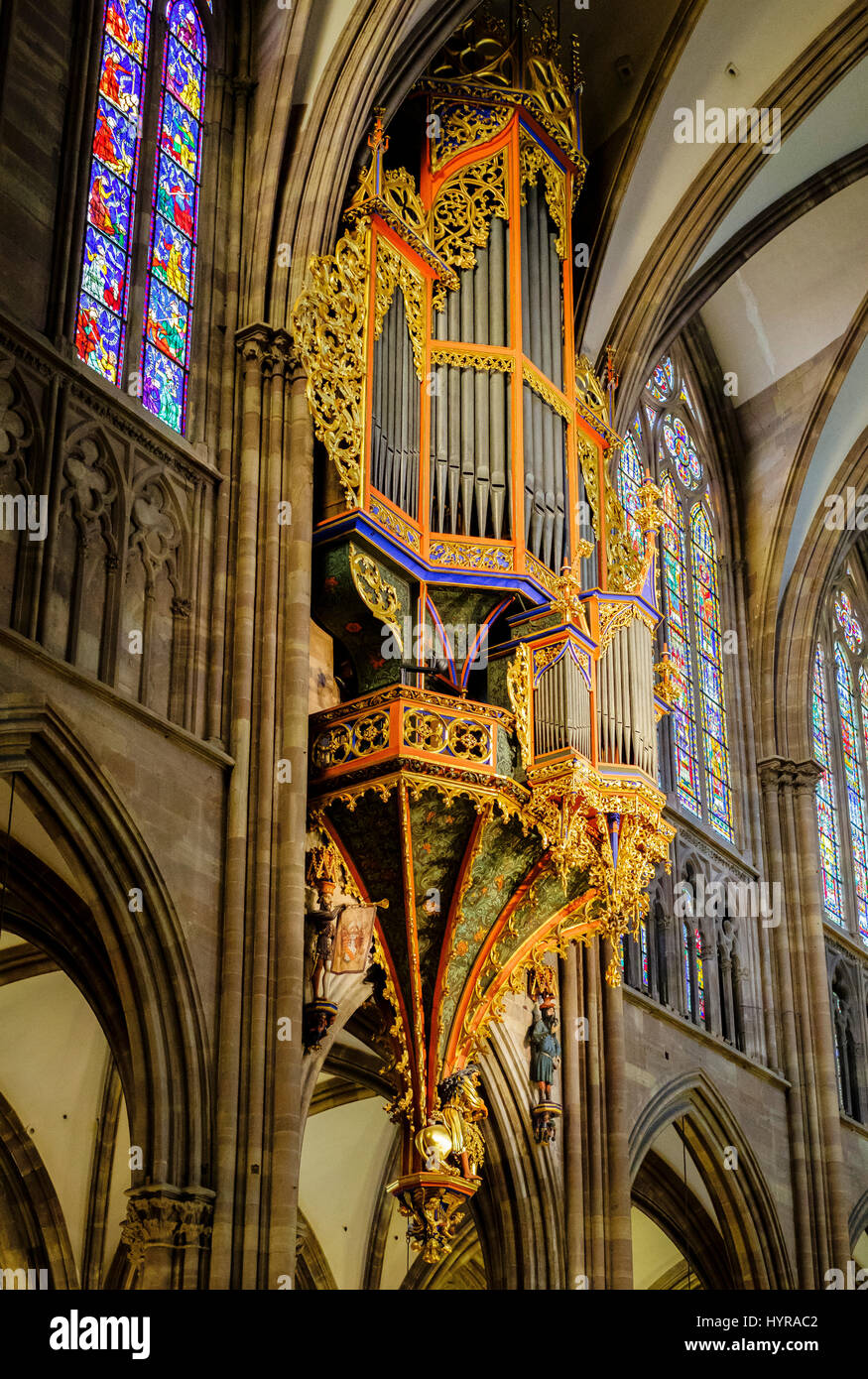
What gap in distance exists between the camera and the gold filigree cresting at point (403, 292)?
14469 millimetres

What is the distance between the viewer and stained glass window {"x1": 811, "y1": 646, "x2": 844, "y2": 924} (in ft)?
75.7

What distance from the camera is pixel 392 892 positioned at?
1327cm

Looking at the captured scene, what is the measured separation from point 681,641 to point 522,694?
759 centimetres

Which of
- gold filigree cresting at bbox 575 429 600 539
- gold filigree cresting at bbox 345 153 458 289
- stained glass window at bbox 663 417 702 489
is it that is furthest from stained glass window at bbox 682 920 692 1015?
gold filigree cresting at bbox 345 153 458 289

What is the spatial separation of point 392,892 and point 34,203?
5.11m

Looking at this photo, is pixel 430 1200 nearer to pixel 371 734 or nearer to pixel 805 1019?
pixel 371 734

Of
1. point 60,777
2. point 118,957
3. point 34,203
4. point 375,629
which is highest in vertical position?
point 34,203

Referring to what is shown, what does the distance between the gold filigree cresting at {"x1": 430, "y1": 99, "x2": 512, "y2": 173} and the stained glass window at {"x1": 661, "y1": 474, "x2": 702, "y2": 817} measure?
5.44m

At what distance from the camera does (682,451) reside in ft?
73.9

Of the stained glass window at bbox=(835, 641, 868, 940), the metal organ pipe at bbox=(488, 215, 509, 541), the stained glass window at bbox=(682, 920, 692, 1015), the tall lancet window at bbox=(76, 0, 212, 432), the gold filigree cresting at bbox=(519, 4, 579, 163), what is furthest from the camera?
the stained glass window at bbox=(835, 641, 868, 940)

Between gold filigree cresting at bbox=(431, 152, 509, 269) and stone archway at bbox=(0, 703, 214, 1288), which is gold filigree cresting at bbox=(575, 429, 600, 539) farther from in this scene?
stone archway at bbox=(0, 703, 214, 1288)

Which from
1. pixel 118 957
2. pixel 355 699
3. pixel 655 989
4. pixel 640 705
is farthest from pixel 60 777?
pixel 655 989

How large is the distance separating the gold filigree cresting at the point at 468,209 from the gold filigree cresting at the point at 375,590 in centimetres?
301

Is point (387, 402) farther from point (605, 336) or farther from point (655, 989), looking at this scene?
point (655, 989)
